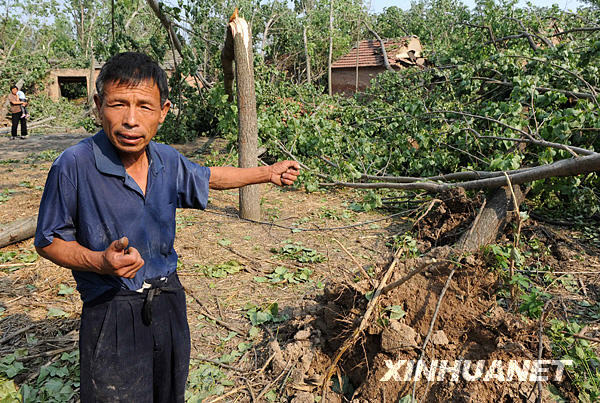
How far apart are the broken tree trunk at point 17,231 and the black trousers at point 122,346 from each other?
137 inches

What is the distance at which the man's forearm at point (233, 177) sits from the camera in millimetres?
1927

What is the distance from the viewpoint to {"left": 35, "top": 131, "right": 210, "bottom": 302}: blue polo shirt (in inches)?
54.7

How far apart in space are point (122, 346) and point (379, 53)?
18828 mm

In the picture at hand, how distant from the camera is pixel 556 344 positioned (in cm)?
246

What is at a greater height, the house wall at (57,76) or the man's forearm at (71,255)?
the house wall at (57,76)

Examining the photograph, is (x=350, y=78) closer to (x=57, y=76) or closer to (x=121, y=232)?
(x=57, y=76)

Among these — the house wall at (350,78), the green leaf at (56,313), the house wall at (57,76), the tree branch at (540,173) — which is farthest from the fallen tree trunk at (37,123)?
the tree branch at (540,173)

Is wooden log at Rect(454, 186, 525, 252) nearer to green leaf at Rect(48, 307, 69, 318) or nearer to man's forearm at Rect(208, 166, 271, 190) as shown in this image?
man's forearm at Rect(208, 166, 271, 190)

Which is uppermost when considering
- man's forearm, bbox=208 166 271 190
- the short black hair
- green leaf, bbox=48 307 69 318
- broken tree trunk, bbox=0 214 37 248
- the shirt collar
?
the short black hair

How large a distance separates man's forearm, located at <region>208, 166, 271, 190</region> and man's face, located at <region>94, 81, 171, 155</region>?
0.46 m

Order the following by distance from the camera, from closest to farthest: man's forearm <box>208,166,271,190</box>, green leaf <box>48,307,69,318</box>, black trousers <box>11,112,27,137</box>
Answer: man's forearm <box>208,166,271,190</box>, green leaf <box>48,307,69,318</box>, black trousers <box>11,112,27,137</box>

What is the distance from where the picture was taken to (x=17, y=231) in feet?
14.2

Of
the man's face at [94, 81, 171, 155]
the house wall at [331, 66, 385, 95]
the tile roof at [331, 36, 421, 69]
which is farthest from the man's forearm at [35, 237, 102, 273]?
the house wall at [331, 66, 385, 95]

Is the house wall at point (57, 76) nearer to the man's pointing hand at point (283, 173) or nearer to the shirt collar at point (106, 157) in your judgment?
the man's pointing hand at point (283, 173)
